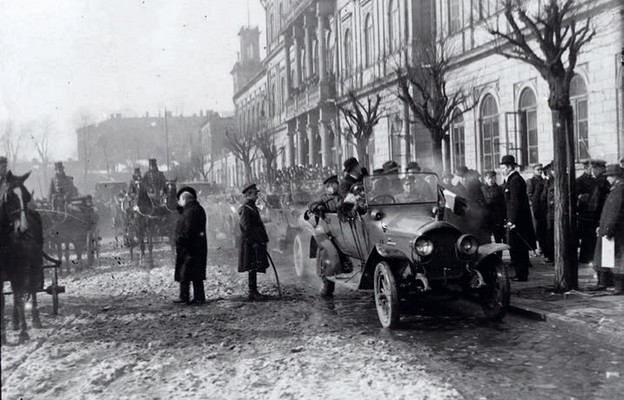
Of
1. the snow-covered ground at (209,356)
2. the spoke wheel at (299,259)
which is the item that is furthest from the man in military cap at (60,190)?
the spoke wheel at (299,259)

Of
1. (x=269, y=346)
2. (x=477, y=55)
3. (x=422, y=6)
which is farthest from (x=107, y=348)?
(x=422, y=6)

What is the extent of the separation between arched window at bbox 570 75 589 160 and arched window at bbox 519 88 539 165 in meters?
2.58

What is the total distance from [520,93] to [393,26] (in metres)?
11.1

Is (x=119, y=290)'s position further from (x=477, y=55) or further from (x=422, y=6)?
(x=422, y=6)

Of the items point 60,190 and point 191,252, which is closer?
point 191,252

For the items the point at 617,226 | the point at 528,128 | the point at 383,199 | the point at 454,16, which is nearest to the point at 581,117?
the point at 528,128

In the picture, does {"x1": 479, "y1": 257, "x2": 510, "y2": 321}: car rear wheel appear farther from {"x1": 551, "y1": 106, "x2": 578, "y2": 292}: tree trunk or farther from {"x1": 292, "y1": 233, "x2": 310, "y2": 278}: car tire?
{"x1": 292, "y1": 233, "x2": 310, "y2": 278}: car tire

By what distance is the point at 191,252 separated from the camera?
427 inches

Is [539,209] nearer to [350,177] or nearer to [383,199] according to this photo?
[350,177]

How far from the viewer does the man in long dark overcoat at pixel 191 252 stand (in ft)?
35.1

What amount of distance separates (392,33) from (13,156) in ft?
84.0

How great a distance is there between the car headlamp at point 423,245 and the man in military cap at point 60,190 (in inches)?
475

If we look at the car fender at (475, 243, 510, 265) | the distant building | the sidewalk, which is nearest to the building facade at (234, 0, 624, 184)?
the sidewalk

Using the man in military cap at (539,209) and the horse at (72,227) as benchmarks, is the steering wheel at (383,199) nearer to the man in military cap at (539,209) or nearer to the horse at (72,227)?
the man in military cap at (539,209)
